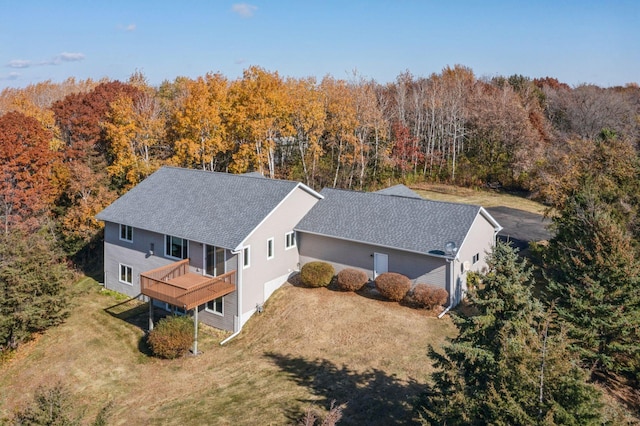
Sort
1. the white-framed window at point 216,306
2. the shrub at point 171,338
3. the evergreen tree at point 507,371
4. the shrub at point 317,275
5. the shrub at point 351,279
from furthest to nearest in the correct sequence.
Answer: the shrub at point 317,275 → the shrub at point 351,279 → the white-framed window at point 216,306 → the shrub at point 171,338 → the evergreen tree at point 507,371

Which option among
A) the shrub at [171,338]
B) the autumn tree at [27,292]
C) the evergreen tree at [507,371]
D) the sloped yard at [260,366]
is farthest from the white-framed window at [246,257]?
the evergreen tree at [507,371]

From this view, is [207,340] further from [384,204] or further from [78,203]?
[78,203]

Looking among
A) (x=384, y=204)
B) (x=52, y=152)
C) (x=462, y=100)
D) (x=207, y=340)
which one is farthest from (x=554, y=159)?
(x=52, y=152)

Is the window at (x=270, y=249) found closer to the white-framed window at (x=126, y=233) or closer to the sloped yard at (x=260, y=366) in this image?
the sloped yard at (x=260, y=366)

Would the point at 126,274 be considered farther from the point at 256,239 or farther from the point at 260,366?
the point at 260,366

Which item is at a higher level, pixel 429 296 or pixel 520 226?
pixel 520 226

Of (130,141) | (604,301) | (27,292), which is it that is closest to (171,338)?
(27,292)

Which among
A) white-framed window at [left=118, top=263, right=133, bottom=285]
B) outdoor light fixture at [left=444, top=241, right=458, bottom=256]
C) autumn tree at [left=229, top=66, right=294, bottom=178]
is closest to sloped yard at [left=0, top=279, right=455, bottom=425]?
white-framed window at [left=118, top=263, right=133, bottom=285]
